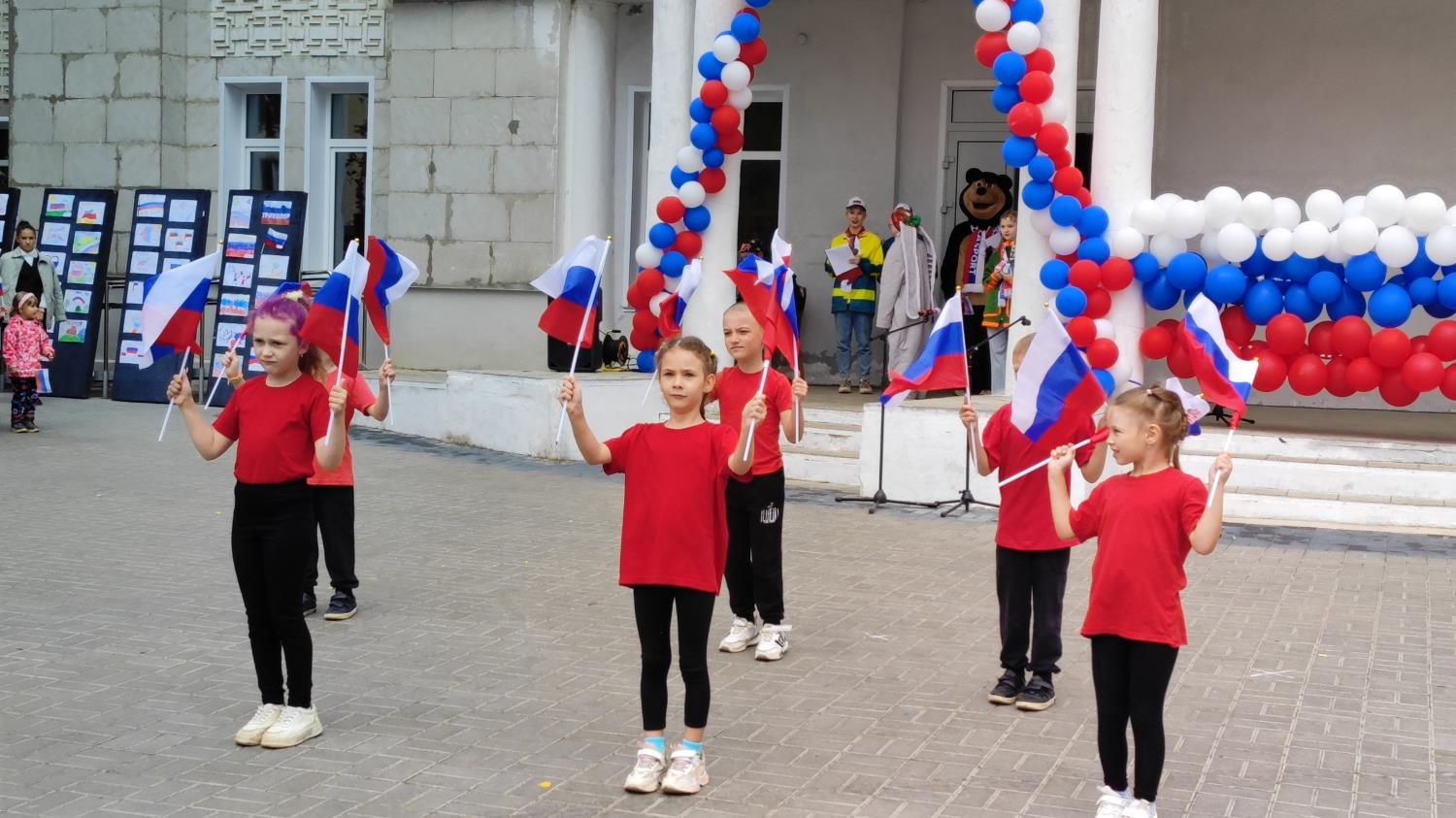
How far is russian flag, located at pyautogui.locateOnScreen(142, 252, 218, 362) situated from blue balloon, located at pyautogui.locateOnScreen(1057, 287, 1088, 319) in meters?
7.10

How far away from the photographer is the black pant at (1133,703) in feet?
16.4

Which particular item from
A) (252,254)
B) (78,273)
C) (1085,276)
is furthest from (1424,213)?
(78,273)

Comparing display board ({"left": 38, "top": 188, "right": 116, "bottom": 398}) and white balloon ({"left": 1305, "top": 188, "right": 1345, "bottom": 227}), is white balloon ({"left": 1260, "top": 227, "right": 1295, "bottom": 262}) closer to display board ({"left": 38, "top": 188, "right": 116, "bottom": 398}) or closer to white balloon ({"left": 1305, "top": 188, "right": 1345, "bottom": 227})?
white balloon ({"left": 1305, "top": 188, "right": 1345, "bottom": 227})

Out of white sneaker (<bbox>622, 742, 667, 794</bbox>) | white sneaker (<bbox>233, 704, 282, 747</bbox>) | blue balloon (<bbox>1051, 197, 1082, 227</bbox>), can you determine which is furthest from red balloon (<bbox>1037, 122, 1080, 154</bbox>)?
white sneaker (<bbox>233, 704, 282, 747</bbox>)

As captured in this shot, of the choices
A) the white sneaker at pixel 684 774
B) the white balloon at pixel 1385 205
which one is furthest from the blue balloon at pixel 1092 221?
the white sneaker at pixel 684 774

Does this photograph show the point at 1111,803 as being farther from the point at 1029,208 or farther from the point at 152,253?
the point at 152,253

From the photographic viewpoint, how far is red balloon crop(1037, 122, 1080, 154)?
12211 millimetres

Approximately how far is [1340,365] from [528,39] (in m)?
9.09

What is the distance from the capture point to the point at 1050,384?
5961 mm

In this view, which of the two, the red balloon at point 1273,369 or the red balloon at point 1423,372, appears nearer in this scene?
the red balloon at point 1423,372

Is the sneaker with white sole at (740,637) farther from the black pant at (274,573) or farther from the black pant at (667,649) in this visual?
the black pant at (274,573)

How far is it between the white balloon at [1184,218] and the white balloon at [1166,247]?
0.06 meters

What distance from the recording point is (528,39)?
17141 millimetres

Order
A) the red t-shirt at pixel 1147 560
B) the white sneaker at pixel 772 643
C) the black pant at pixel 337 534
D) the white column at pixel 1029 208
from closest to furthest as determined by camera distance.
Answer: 1. the red t-shirt at pixel 1147 560
2. the white sneaker at pixel 772 643
3. the black pant at pixel 337 534
4. the white column at pixel 1029 208
